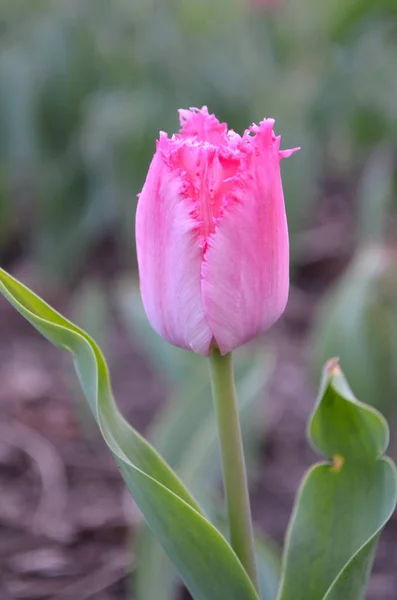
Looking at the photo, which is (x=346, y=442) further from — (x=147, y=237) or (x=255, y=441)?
(x=255, y=441)

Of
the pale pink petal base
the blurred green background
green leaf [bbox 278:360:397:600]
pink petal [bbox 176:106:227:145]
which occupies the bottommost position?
green leaf [bbox 278:360:397:600]

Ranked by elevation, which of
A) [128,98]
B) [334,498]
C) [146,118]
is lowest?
[334,498]

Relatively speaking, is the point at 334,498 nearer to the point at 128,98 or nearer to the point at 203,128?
the point at 203,128

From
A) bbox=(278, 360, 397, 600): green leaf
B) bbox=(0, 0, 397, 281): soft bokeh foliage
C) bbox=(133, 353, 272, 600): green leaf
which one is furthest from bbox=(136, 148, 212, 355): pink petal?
bbox=(0, 0, 397, 281): soft bokeh foliage

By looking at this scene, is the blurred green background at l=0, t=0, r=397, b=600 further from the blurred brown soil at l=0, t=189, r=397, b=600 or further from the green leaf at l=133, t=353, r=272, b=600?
the green leaf at l=133, t=353, r=272, b=600

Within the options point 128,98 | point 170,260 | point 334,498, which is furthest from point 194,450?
point 128,98

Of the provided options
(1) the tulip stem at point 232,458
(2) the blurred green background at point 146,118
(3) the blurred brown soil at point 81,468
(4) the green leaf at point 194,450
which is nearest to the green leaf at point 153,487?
(1) the tulip stem at point 232,458

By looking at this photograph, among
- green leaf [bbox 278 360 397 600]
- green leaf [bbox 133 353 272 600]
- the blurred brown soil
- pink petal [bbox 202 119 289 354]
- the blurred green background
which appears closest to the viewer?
pink petal [bbox 202 119 289 354]
